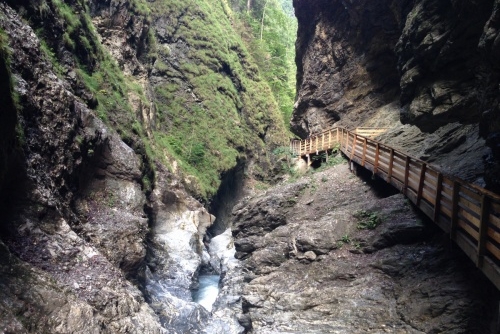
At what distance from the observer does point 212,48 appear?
42.8 metres

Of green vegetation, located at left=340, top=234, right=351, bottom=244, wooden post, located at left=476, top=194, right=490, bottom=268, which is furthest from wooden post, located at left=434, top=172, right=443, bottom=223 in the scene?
green vegetation, located at left=340, top=234, right=351, bottom=244

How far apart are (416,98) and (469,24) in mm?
2624

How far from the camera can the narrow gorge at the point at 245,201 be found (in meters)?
8.28

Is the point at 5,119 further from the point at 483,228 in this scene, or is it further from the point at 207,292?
the point at 207,292

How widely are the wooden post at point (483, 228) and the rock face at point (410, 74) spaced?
117 cm

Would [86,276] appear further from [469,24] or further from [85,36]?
[85,36]

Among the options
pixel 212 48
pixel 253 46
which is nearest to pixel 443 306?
pixel 212 48

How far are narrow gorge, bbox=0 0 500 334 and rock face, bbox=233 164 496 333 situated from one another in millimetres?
49

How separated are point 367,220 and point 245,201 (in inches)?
398

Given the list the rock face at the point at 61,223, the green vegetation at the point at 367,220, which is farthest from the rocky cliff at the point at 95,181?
the green vegetation at the point at 367,220

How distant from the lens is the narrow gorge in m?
8.28

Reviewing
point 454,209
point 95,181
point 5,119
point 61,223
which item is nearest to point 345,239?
point 454,209

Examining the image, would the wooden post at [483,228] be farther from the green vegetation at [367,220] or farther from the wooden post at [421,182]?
the green vegetation at [367,220]

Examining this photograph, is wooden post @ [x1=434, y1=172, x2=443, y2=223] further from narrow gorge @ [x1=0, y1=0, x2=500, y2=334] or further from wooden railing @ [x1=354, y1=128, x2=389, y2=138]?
wooden railing @ [x1=354, y1=128, x2=389, y2=138]
